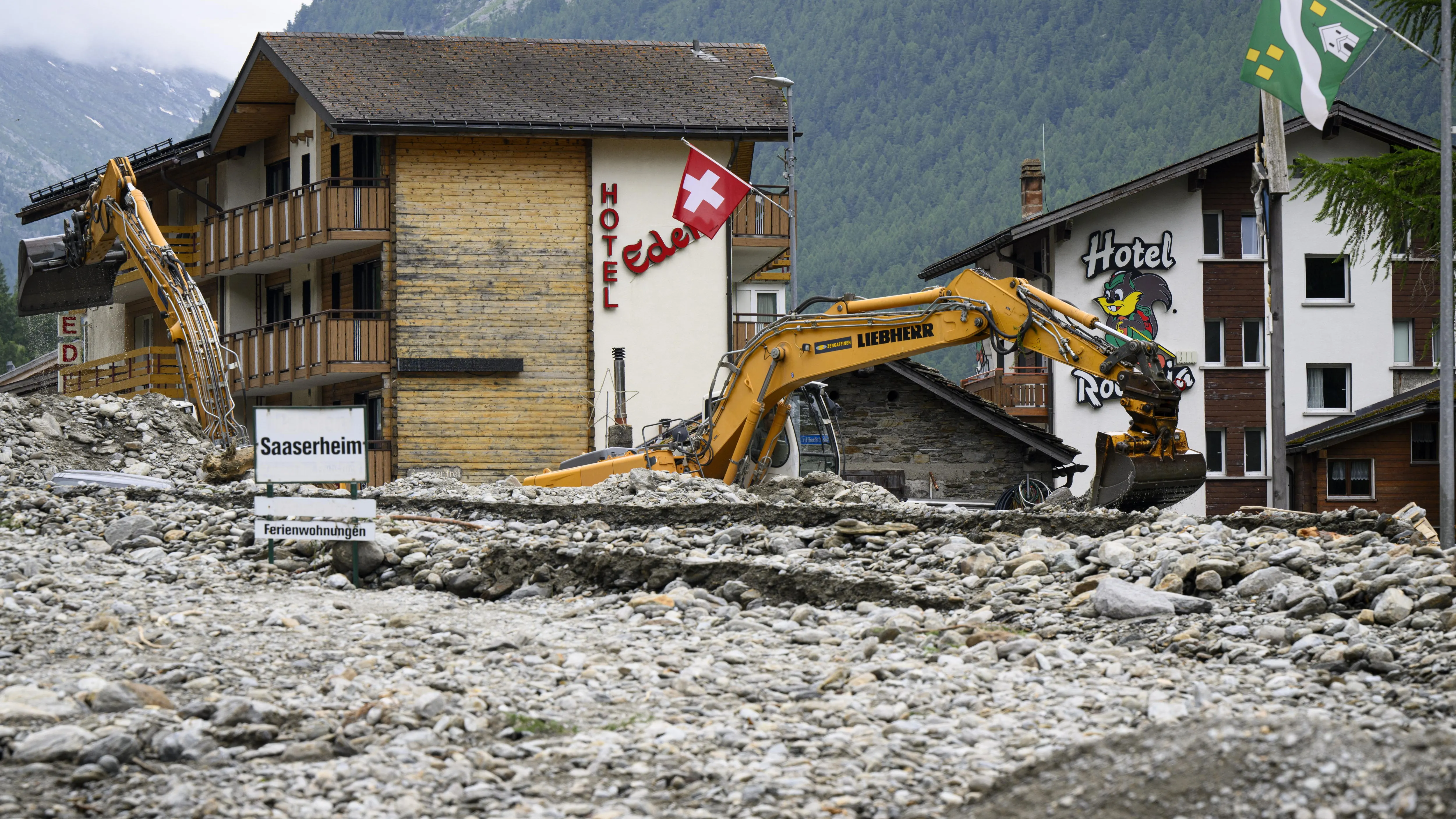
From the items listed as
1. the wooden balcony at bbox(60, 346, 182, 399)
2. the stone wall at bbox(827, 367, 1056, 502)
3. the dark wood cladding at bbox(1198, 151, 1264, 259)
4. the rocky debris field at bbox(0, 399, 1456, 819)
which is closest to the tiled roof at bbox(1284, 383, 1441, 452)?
the dark wood cladding at bbox(1198, 151, 1264, 259)

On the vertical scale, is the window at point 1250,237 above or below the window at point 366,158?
below

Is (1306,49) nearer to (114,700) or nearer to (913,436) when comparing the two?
(114,700)

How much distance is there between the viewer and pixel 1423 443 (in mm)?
37344

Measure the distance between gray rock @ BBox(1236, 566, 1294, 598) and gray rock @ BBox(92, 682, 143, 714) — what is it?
7.35 m

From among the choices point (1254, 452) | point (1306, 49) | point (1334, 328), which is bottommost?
point (1254, 452)

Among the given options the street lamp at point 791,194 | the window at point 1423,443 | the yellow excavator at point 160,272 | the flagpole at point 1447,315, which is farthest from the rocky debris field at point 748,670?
the window at point 1423,443

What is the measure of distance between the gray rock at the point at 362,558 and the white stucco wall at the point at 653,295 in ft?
59.5

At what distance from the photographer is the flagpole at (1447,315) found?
55.7 feet

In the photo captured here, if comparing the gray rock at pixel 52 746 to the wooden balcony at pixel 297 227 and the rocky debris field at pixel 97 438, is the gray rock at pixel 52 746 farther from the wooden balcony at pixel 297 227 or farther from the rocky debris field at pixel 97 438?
the wooden balcony at pixel 297 227

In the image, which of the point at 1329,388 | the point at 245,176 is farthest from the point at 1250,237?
the point at 245,176

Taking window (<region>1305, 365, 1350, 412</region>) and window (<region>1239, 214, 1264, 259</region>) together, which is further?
window (<region>1305, 365, 1350, 412</region>)

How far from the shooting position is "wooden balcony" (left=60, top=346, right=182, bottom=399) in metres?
37.3

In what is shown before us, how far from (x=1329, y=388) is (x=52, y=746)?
133 feet

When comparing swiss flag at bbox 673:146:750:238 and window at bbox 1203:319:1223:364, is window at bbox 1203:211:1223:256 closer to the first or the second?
window at bbox 1203:319:1223:364
